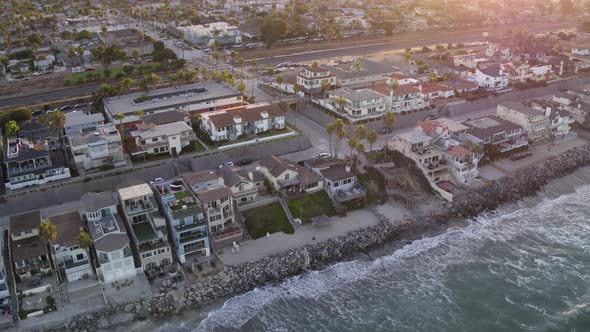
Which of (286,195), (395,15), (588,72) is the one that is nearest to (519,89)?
(588,72)

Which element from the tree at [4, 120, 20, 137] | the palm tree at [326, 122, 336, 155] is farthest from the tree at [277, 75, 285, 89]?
the tree at [4, 120, 20, 137]

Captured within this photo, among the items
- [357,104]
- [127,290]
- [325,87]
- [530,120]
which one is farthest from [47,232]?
[530,120]

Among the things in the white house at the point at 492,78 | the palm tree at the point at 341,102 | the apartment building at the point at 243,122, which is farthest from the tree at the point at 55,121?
the white house at the point at 492,78

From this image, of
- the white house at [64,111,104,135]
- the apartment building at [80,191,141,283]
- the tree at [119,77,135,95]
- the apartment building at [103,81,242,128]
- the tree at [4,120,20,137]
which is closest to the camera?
the apartment building at [80,191,141,283]

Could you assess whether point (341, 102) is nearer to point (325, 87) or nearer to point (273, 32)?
point (325, 87)

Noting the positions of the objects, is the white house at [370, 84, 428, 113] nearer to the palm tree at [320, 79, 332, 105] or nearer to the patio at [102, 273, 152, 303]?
the palm tree at [320, 79, 332, 105]

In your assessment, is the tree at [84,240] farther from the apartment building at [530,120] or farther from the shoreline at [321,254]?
the apartment building at [530,120]

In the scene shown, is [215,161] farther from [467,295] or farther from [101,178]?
[467,295]
